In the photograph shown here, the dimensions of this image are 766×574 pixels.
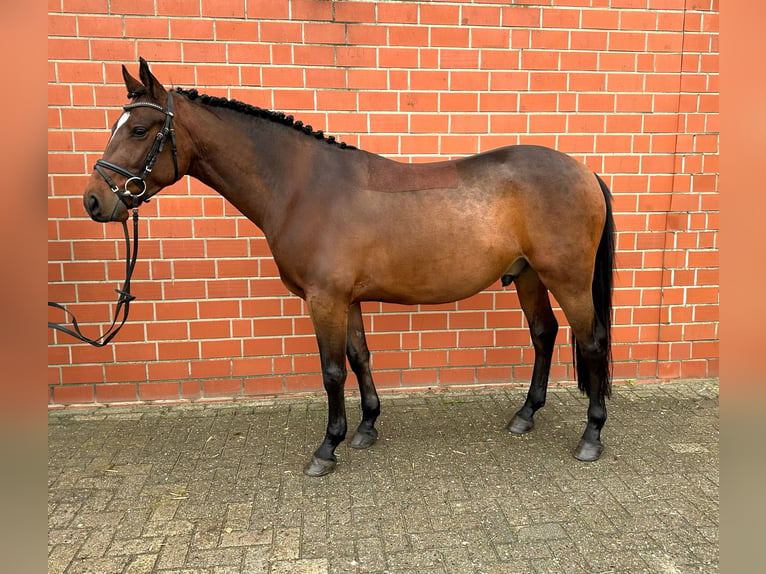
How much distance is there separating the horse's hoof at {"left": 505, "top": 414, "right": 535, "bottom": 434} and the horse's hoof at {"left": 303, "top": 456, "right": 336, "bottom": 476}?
1.25 m

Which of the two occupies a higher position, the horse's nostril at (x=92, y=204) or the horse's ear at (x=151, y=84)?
the horse's ear at (x=151, y=84)

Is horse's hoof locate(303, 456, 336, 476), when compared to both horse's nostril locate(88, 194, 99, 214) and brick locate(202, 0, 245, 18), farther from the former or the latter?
brick locate(202, 0, 245, 18)

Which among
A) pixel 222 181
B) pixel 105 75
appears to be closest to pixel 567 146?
pixel 222 181

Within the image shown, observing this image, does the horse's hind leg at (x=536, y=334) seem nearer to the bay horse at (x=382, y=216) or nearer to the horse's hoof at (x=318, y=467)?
the bay horse at (x=382, y=216)

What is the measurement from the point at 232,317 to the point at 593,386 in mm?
2604

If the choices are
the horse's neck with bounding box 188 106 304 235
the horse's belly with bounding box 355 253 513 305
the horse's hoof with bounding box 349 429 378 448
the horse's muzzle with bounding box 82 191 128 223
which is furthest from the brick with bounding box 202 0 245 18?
the horse's hoof with bounding box 349 429 378 448

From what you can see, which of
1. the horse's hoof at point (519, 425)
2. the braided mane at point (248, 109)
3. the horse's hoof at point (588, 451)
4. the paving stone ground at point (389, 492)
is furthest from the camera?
the horse's hoof at point (519, 425)

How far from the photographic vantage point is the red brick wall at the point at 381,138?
11.6 feet

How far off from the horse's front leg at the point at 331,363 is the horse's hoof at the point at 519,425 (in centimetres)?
119

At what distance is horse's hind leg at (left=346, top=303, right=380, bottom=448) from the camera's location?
3154 mm

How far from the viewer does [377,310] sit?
12.9ft

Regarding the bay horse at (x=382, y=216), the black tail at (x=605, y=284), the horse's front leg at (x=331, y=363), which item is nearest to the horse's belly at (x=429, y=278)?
the bay horse at (x=382, y=216)

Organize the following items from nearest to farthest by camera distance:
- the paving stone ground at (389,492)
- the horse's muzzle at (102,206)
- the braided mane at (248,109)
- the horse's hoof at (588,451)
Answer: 1. the paving stone ground at (389,492)
2. the horse's muzzle at (102,206)
3. the braided mane at (248,109)
4. the horse's hoof at (588,451)

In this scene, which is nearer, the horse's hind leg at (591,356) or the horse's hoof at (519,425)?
the horse's hind leg at (591,356)
